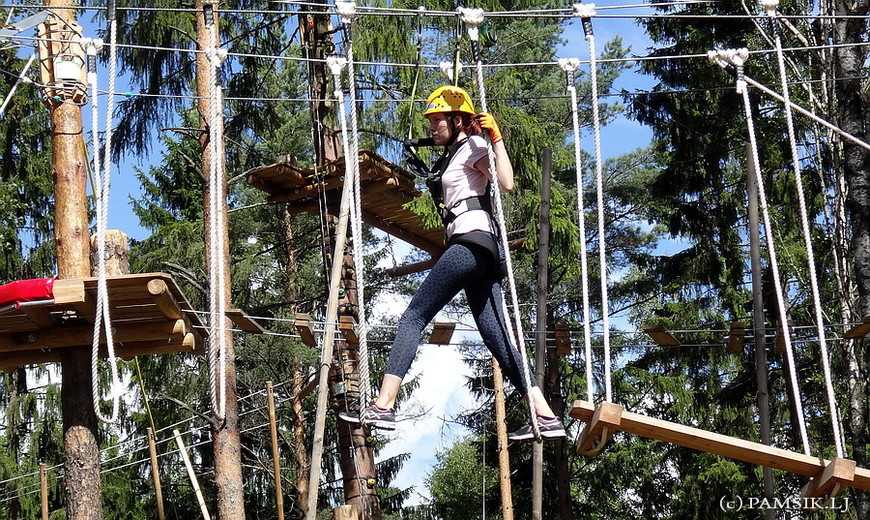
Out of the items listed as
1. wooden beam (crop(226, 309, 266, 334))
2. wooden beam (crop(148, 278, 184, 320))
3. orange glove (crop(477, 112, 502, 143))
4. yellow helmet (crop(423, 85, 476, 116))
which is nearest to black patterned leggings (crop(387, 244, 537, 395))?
orange glove (crop(477, 112, 502, 143))

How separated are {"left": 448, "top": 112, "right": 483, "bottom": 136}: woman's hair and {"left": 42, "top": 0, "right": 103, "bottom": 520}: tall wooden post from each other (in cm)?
324

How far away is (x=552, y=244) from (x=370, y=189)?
4.63 m

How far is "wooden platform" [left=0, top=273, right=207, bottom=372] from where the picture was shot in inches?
229

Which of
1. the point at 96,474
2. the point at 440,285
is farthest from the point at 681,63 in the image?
the point at 440,285

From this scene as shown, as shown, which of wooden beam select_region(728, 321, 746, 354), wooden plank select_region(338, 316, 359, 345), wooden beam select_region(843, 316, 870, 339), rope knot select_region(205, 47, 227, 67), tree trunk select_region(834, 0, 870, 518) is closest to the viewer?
rope knot select_region(205, 47, 227, 67)

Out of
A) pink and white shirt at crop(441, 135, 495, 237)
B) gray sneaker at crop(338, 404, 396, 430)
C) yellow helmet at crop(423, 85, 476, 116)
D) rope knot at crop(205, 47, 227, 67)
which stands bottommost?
gray sneaker at crop(338, 404, 396, 430)

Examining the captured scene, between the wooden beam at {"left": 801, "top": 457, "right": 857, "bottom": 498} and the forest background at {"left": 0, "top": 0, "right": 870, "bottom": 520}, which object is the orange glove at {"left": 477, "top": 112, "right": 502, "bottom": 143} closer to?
the wooden beam at {"left": 801, "top": 457, "right": 857, "bottom": 498}

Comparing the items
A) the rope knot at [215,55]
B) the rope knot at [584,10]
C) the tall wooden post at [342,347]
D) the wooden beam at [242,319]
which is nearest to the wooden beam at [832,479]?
the rope knot at [584,10]

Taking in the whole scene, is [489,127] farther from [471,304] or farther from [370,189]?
[370,189]

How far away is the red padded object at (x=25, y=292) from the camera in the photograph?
18.9 ft

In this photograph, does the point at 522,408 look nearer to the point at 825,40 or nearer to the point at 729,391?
the point at 729,391

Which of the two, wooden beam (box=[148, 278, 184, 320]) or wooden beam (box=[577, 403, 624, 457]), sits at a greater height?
wooden beam (box=[148, 278, 184, 320])

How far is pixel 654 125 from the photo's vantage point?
1354 centimetres

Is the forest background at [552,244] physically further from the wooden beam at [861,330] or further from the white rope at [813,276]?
A: the white rope at [813,276]
